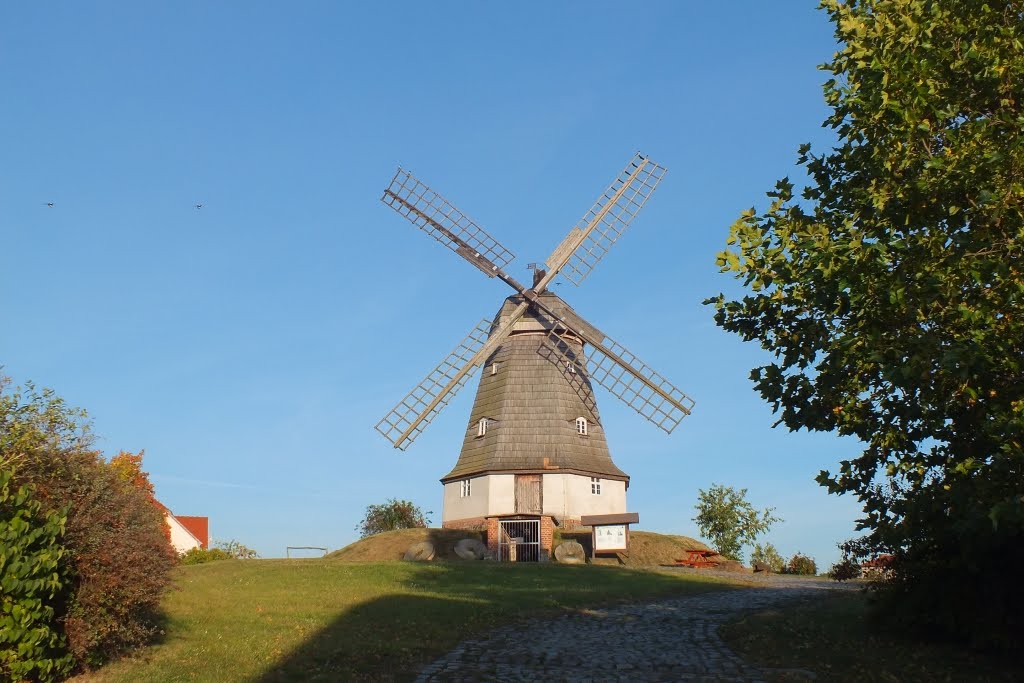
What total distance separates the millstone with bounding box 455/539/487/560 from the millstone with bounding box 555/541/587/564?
3518 mm

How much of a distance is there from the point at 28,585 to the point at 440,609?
10.6 meters

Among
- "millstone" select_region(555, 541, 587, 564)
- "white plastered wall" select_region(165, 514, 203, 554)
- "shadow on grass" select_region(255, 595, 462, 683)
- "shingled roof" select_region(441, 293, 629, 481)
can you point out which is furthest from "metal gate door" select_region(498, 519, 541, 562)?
"white plastered wall" select_region(165, 514, 203, 554)

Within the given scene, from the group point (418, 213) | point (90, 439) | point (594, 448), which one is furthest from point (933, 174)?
point (418, 213)

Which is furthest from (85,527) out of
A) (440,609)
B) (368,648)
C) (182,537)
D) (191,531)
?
(191,531)

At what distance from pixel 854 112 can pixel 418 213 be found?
108 feet

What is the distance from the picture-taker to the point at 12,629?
13977mm

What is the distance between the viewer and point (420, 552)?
40562 millimetres

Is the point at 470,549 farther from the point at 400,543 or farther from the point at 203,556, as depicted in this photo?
the point at 203,556

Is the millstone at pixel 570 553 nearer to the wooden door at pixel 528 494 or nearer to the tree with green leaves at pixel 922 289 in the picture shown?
the wooden door at pixel 528 494

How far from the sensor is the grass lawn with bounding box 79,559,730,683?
1700cm

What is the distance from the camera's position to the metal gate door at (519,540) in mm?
41500

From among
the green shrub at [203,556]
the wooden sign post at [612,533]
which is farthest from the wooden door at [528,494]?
the green shrub at [203,556]

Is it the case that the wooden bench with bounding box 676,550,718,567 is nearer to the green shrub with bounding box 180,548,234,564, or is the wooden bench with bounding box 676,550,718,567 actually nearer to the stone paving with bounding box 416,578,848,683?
the stone paving with bounding box 416,578,848,683

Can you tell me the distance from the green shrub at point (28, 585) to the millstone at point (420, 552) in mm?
25162
